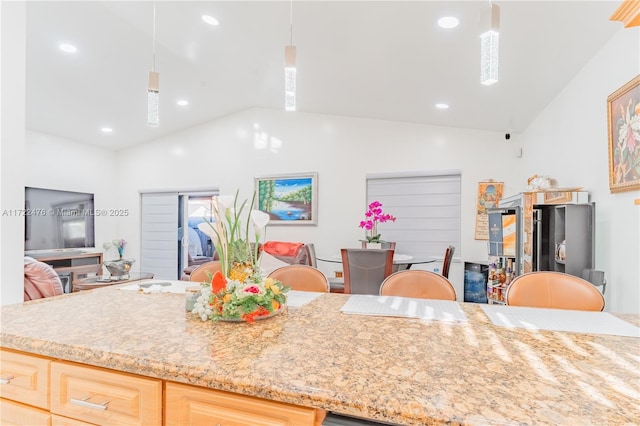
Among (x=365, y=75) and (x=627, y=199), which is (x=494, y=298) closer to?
(x=627, y=199)

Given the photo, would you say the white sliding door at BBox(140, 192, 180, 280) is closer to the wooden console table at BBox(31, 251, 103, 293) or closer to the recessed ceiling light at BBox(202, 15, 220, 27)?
the wooden console table at BBox(31, 251, 103, 293)

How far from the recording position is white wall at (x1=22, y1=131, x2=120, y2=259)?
526 cm

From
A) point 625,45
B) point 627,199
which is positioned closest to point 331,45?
point 625,45

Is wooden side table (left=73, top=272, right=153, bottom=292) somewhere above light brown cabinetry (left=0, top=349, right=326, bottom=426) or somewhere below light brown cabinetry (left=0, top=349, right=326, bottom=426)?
below

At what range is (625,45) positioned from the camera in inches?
80.6

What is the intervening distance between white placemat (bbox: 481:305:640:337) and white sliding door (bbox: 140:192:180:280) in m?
5.88

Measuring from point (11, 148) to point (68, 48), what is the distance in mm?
2300

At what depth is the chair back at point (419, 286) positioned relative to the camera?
1.81 meters

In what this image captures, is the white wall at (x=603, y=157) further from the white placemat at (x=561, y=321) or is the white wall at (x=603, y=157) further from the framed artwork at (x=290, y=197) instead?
the framed artwork at (x=290, y=197)

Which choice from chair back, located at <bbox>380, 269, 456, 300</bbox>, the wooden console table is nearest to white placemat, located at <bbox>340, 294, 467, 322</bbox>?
chair back, located at <bbox>380, 269, 456, 300</bbox>

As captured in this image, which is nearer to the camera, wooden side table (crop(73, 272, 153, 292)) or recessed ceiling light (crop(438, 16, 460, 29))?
recessed ceiling light (crop(438, 16, 460, 29))

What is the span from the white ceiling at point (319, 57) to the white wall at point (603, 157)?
17 centimetres

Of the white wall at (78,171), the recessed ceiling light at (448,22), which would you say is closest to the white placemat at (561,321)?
the recessed ceiling light at (448,22)

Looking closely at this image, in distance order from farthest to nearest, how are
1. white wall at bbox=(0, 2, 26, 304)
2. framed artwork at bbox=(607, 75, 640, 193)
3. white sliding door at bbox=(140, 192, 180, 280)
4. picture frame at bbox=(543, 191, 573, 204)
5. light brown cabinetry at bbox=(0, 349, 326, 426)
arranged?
1. white sliding door at bbox=(140, 192, 180, 280)
2. picture frame at bbox=(543, 191, 573, 204)
3. framed artwork at bbox=(607, 75, 640, 193)
4. white wall at bbox=(0, 2, 26, 304)
5. light brown cabinetry at bbox=(0, 349, 326, 426)
